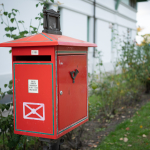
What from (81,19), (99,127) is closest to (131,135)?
(99,127)

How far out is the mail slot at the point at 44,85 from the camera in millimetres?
1998

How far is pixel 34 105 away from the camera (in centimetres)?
209

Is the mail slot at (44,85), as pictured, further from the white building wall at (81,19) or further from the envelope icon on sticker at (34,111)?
the white building wall at (81,19)

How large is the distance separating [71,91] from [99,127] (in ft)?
7.83

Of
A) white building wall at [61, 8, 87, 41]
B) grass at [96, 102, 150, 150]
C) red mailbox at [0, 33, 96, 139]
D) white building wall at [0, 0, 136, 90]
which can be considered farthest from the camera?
white building wall at [61, 8, 87, 41]

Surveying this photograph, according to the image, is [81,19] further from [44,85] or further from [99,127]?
[44,85]

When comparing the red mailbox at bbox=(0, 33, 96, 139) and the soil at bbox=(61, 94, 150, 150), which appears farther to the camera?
the soil at bbox=(61, 94, 150, 150)

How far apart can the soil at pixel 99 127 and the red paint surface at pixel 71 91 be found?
1211 mm

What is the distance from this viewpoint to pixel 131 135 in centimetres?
402

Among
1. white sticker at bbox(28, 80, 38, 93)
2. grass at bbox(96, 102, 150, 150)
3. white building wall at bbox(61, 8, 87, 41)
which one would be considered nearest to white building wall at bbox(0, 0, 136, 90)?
white building wall at bbox(61, 8, 87, 41)

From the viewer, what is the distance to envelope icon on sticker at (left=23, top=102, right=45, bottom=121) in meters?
2.07

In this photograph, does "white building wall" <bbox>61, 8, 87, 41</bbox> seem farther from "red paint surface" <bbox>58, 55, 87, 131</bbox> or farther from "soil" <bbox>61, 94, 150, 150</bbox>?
"red paint surface" <bbox>58, 55, 87, 131</bbox>

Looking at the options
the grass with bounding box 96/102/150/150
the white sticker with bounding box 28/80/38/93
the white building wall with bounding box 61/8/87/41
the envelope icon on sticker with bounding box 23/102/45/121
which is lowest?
the grass with bounding box 96/102/150/150

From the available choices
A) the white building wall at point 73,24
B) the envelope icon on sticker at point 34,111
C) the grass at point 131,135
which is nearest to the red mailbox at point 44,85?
the envelope icon on sticker at point 34,111
